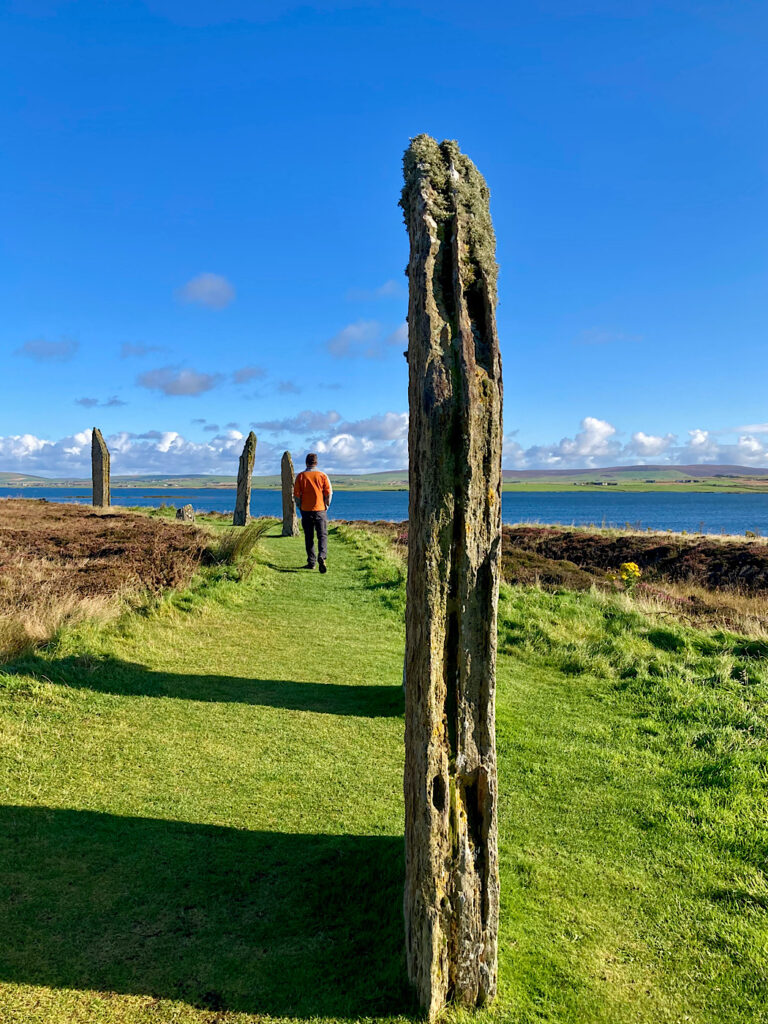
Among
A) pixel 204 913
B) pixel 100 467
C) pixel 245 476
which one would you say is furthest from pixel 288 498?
pixel 204 913

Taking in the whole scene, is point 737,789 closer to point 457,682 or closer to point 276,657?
point 457,682

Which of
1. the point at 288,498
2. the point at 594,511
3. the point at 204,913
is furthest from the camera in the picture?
the point at 594,511

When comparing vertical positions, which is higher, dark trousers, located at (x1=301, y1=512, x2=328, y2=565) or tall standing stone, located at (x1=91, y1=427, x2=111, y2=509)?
tall standing stone, located at (x1=91, y1=427, x2=111, y2=509)

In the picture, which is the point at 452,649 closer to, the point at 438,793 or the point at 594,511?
the point at 438,793

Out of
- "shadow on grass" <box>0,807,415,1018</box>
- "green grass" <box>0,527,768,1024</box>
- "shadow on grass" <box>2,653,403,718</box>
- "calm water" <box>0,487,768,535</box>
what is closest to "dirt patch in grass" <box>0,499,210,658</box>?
"green grass" <box>0,527,768,1024</box>

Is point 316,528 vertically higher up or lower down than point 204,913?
higher up

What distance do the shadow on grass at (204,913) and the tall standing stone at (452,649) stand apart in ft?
1.47

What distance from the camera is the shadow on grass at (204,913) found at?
3.47 metres

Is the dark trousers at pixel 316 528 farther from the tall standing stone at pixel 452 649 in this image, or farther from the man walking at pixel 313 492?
the tall standing stone at pixel 452 649

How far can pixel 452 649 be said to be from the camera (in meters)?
3.64

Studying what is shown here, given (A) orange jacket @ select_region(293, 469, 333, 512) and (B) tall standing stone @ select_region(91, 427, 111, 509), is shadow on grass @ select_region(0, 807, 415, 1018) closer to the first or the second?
(A) orange jacket @ select_region(293, 469, 333, 512)

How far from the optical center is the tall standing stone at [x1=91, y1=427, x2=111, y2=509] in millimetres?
28266

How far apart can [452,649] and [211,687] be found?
5084mm

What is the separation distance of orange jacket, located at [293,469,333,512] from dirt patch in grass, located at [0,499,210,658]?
8.45ft
